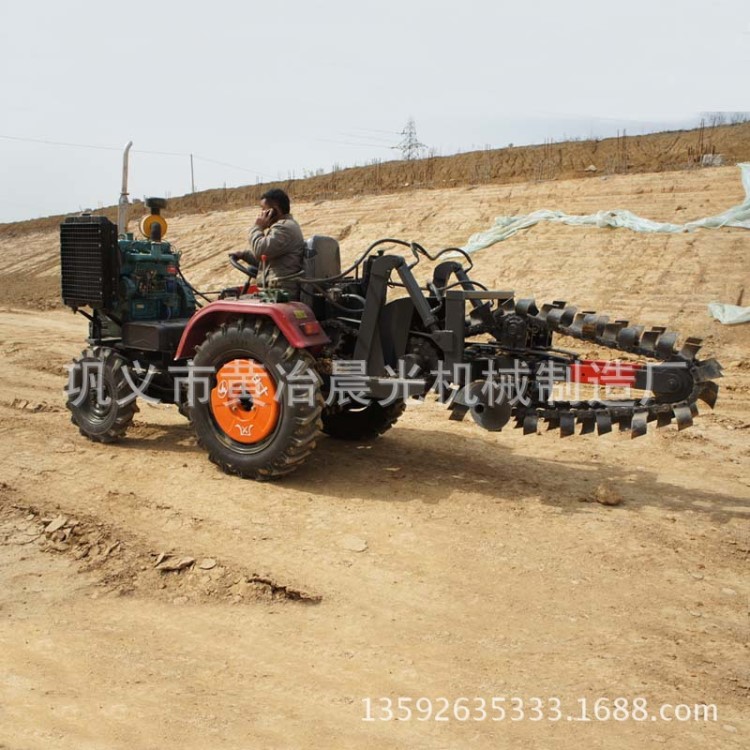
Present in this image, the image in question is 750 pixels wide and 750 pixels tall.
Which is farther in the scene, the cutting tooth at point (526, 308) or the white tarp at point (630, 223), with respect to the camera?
the white tarp at point (630, 223)

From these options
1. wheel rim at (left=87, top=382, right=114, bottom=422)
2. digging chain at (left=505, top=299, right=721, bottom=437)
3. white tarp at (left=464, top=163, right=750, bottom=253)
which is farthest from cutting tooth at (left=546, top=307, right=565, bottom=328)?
white tarp at (left=464, top=163, right=750, bottom=253)

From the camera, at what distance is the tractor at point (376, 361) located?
4.91 meters

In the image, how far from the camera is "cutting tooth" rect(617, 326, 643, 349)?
4.81 metres

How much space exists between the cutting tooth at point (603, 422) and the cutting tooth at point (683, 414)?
43 centimetres

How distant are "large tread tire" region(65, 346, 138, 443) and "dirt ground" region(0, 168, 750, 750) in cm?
23

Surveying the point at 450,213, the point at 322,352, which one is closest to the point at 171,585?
the point at 322,352

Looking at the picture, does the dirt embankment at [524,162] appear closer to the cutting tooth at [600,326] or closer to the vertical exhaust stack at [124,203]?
the vertical exhaust stack at [124,203]

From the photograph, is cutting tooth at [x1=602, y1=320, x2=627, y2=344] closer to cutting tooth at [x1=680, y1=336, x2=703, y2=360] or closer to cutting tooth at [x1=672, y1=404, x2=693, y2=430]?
cutting tooth at [x1=680, y1=336, x2=703, y2=360]

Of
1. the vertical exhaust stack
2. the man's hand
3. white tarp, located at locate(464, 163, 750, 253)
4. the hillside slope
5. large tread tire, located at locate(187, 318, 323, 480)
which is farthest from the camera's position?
white tarp, located at locate(464, 163, 750, 253)

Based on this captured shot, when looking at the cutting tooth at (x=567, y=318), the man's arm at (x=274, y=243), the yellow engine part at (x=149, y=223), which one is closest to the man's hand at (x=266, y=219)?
the man's arm at (x=274, y=243)

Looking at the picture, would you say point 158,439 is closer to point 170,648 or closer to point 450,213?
point 170,648

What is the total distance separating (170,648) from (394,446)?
3.46 metres

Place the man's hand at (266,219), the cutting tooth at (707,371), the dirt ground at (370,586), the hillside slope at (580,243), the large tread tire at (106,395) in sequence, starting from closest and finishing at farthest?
the dirt ground at (370,586)
the cutting tooth at (707,371)
the man's hand at (266,219)
the large tread tire at (106,395)
the hillside slope at (580,243)

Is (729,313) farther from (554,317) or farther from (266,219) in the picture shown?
(266,219)
